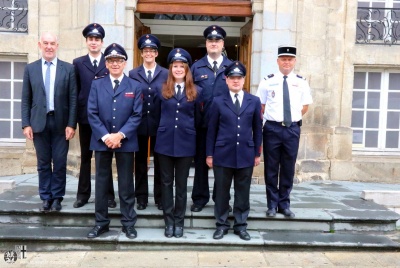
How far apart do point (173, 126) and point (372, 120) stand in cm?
547

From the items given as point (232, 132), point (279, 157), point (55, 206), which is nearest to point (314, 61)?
point (279, 157)

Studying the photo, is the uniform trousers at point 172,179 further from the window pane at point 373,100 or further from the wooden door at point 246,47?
the window pane at point 373,100

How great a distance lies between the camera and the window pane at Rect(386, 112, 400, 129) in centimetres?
890

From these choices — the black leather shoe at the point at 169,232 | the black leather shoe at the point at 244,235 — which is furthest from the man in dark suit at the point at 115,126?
the black leather shoe at the point at 244,235

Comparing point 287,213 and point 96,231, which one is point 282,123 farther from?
point 96,231

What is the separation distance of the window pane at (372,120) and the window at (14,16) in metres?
6.82

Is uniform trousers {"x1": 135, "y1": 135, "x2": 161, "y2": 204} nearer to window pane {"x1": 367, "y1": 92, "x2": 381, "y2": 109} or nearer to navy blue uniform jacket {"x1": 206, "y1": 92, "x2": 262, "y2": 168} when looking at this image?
navy blue uniform jacket {"x1": 206, "y1": 92, "x2": 262, "y2": 168}

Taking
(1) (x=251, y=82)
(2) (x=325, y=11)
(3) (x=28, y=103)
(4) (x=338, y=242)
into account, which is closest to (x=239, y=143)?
(4) (x=338, y=242)

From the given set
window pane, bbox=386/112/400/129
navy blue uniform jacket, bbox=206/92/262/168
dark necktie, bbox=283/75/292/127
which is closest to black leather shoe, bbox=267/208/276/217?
navy blue uniform jacket, bbox=206/92/262/168

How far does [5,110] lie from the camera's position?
8.67 m

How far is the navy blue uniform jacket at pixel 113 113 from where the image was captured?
4797 millimetres

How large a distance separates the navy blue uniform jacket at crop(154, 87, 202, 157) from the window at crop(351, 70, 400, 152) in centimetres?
506

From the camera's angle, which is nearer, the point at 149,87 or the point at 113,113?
the point at 113,113

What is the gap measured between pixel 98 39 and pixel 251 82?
11.0ft
